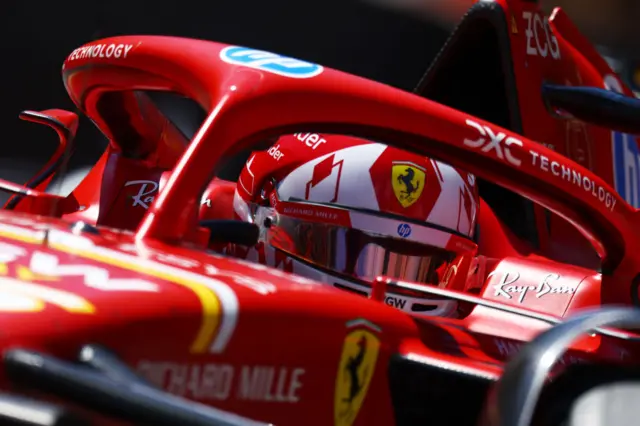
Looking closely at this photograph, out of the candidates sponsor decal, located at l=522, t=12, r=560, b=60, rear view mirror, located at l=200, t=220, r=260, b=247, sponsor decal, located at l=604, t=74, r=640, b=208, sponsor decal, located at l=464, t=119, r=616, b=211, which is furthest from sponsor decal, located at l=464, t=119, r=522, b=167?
sponsor decal, located at l=604, t=74, r=640, b=208

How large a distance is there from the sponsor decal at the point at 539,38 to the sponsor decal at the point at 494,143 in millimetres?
1459

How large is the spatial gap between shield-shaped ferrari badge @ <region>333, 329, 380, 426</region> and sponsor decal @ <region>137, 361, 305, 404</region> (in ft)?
0.24

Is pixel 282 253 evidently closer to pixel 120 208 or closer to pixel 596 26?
pixel 120 208

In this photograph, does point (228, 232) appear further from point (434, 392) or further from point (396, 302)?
point (396, 302)

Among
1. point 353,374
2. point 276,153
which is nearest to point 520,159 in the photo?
point 353,374

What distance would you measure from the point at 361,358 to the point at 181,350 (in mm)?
319

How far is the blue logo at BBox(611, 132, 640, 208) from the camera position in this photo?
300cm

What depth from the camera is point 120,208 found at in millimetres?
2406

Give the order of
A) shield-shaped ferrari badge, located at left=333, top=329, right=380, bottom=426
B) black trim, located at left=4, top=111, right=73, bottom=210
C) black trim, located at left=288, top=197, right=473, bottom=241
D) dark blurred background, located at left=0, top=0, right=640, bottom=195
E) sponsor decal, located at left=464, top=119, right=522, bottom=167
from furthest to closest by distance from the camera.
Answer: dark blurred background, located at left=0, top=0, right=640, bottom=195, black trim, located at left=4, top=111, right=73, bottom=210, black trim, located at left=288, top=197, right=473, bottom=241, sponsor decal, located at left=464, top=119, right=522, bottom=167, shield-shaped ferrari badge, located at left=333, top=329, right=380, bottom=426

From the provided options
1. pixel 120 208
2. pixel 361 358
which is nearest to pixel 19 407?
pixel 361 358

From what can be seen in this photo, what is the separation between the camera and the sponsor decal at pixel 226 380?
0.86 metres

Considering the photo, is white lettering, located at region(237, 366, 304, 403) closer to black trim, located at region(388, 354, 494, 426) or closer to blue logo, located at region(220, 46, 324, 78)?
black trim, located at region(388, 354, 494, 426)

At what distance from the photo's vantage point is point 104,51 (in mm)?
1666

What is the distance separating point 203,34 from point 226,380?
439 cm
